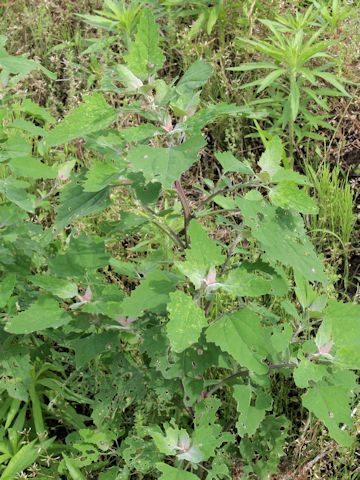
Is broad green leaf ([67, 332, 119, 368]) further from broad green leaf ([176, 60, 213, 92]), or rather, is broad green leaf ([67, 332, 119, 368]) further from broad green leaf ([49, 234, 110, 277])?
broad green leaf ([176, 60, 213, 92])

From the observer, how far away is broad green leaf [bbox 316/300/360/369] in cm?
168

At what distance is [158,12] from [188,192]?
46.0 inches

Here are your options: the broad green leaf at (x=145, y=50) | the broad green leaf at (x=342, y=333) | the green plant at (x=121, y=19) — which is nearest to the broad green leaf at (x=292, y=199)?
the broad green leaf at (x=342, y=333)

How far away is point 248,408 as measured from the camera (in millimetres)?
1823

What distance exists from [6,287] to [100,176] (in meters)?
0.51

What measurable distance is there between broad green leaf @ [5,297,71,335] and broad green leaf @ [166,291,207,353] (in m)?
0.33

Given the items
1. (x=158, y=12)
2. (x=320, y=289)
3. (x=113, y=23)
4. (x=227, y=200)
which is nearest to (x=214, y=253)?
(x=227, y=200)

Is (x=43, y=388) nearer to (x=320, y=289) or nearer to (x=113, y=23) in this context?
(x=320, y=289)

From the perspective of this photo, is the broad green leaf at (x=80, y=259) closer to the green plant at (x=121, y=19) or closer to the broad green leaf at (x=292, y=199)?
the broad green leaf at (x=292, y=199)

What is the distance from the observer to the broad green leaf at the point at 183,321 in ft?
4.84

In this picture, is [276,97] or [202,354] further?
[276,97]

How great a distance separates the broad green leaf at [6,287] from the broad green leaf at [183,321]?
0.56m

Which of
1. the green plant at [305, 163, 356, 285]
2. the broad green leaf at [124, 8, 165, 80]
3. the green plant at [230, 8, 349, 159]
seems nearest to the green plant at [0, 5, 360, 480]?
the broad green leaf at [124, 8, 165, 80]

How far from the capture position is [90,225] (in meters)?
2.65
